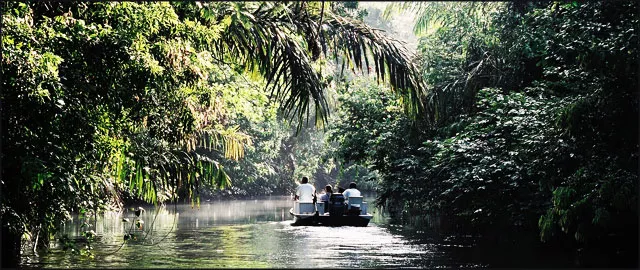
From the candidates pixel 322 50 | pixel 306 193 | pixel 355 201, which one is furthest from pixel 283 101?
pixel 306 193

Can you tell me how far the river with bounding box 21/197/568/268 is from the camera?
14.7m

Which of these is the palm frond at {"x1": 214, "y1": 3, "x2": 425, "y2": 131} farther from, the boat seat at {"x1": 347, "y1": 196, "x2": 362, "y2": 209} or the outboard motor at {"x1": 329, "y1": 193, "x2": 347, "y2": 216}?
the boat seat at {"x1": 347, "y1": 196, "x2": 362, "y2": 209}

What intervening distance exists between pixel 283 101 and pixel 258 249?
554 cm

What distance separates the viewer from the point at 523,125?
16.7 meters

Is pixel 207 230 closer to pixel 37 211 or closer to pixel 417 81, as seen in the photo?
pixel 37 211

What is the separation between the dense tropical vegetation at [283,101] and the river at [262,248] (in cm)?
105

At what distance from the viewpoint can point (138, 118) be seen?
11.9 metres

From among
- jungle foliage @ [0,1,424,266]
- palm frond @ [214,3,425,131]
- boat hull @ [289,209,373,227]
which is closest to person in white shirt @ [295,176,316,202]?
boat hull @ [289,209,373,227]

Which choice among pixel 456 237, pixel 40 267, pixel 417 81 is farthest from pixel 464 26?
pixel 40 267

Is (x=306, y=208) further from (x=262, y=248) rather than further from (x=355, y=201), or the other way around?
(x=262, y=248)

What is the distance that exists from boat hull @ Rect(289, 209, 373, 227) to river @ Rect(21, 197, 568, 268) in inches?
15.7

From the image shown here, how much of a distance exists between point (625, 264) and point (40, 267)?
31.6ft

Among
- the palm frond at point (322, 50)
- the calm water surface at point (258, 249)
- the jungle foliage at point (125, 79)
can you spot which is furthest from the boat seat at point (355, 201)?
the palm frond at point (322, 50)

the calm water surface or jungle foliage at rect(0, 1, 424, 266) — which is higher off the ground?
jungle foliage at rect(0, 1, 424, 266)
